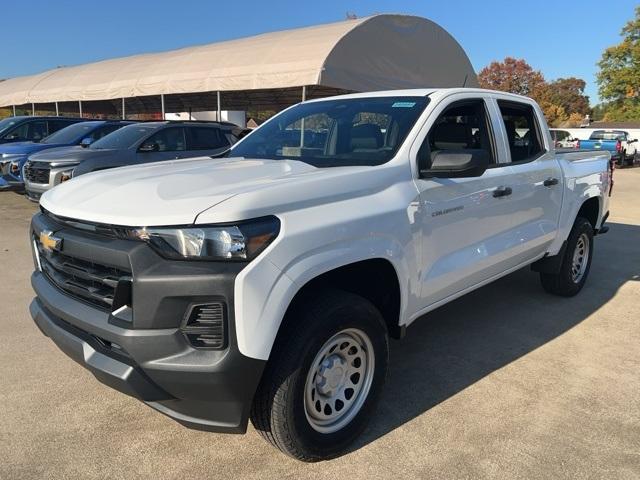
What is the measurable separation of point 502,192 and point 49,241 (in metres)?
2.93

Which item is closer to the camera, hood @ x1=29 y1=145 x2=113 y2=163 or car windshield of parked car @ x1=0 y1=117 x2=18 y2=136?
hood @ x1=29 y1=145 x2=113 y2=163

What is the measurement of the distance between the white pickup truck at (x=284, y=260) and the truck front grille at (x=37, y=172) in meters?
6.03

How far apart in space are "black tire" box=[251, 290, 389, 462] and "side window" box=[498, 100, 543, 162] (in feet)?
7.67

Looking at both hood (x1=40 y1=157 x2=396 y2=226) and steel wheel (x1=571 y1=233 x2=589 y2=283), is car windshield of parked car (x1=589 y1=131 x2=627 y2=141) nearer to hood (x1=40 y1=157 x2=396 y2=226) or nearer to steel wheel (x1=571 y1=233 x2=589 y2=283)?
steel wheel (x1=571 y1=233 x2=589 y2=283)

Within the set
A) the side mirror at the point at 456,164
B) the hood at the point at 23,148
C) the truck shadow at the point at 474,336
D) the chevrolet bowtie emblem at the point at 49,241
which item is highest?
the side mirror at the point at 456,164

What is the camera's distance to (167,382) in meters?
2.22

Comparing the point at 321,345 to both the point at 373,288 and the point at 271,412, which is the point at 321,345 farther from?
the point at 373,288

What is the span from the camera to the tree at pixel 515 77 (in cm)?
6275

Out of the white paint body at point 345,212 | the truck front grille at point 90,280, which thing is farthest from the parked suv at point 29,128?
the truck front grille at point 90,280

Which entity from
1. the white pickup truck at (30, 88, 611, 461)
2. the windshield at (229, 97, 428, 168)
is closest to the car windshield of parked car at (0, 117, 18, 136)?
the windshield at (229, 97, 428, 168)

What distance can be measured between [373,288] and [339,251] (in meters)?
0.59

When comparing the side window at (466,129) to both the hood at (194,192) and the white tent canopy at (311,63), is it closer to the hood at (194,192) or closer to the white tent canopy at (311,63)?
the hood at (194,192)

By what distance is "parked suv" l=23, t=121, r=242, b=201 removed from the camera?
340 inches

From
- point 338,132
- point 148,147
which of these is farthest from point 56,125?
point 338,132
